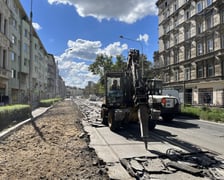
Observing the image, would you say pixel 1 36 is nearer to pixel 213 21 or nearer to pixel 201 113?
pixel 201 113

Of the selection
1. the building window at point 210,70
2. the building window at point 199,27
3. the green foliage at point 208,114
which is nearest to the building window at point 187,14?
the building window at point 199,27

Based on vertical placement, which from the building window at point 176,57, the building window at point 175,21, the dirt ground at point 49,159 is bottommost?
the dirt ground at point 49,159

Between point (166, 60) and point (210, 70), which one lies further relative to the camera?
point (166, 60)

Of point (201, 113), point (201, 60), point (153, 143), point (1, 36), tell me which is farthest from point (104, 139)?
point (201, 60)

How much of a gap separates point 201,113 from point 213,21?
59.8ft

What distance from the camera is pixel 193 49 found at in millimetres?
37469

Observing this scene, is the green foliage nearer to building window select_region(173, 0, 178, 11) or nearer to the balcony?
the balcony

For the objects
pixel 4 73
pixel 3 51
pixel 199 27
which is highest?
pixel 199 27

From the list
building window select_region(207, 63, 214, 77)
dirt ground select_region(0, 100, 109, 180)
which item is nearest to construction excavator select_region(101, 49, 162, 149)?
dirt ground select_region(0, 100, 109, 180)

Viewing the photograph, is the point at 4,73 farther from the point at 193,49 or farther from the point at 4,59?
the point at 193,49

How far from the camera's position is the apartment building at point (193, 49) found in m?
31.7

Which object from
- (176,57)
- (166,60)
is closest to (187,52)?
(176,57)

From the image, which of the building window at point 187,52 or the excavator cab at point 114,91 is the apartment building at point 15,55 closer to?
the excavator cab at point 114,91

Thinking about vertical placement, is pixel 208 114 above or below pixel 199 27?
below
